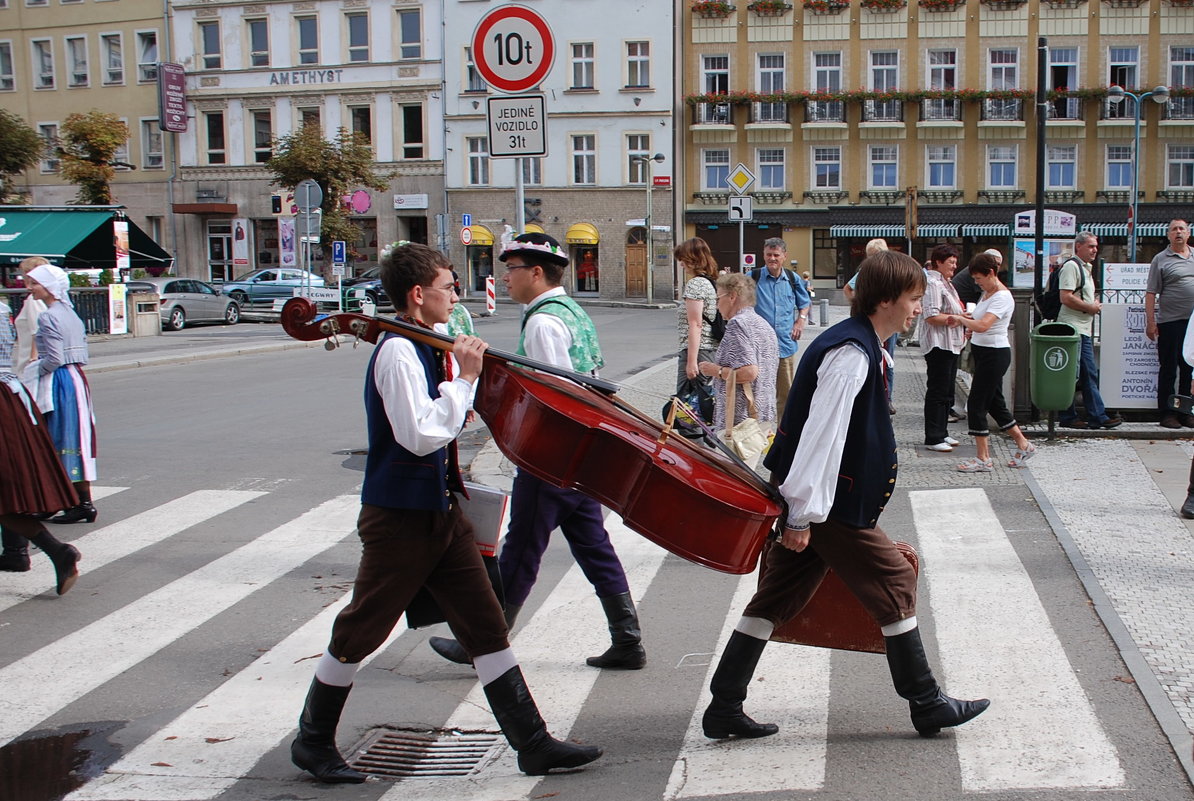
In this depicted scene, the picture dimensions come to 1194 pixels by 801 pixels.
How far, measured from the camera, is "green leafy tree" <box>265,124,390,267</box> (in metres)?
42.7

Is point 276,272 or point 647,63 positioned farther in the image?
point 647,63

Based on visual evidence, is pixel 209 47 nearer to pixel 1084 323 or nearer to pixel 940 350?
pixel 1084 323

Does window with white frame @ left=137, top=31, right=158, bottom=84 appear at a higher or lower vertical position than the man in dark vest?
higher

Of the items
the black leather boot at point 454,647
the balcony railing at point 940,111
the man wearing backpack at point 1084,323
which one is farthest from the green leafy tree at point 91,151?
the black leather boot at point 454,647

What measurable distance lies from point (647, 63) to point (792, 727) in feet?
149

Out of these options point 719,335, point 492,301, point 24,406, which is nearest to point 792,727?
point 24,406

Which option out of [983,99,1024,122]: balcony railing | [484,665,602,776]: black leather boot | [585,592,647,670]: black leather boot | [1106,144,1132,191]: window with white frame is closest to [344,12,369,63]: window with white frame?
[983,99,1024,122]: balcony railing

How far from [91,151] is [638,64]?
2114cm

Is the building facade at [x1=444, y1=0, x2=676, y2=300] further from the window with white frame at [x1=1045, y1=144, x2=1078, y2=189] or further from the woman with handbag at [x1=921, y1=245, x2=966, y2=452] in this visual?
the woman with handbag at [x1=921, y1=245, x2=966, y2=452]

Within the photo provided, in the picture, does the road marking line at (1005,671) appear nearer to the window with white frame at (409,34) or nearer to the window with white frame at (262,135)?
the window with white frame at (409,34)

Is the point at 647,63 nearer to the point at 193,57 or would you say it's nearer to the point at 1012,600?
the point at 193,57

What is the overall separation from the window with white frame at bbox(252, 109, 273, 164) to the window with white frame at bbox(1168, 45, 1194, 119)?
3606cm

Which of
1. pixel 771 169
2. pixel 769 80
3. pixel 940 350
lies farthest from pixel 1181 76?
pixel 940 350

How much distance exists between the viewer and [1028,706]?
15.0ft
